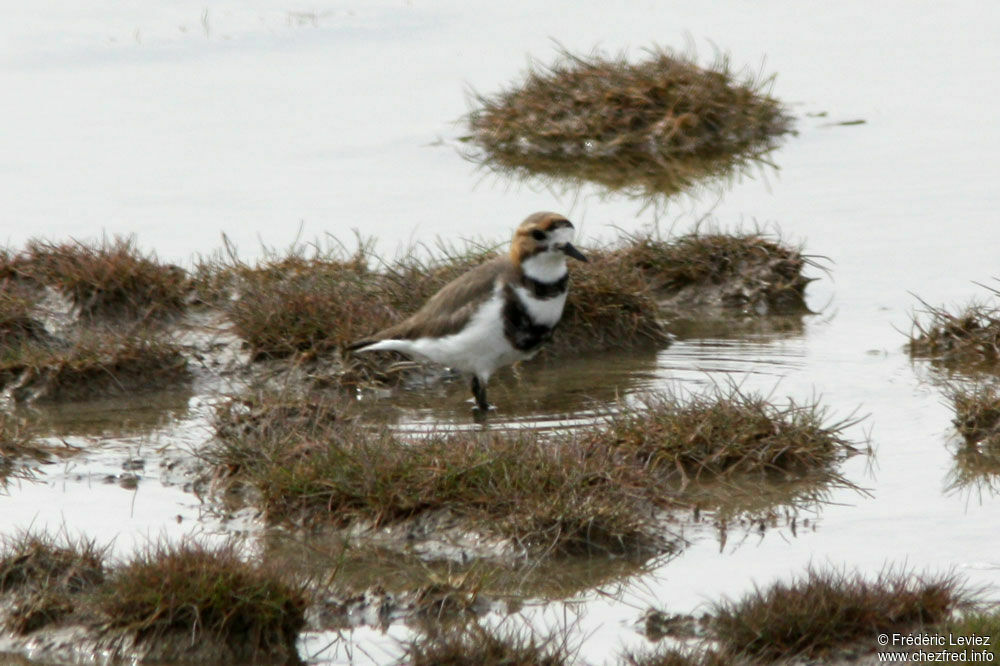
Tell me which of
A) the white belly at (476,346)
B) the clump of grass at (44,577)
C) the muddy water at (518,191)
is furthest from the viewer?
the white belly at (476,346)

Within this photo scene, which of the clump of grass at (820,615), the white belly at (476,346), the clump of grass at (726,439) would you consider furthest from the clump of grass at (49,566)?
the white belly at (476,346)

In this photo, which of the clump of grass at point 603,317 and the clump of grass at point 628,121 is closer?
the clump of grass at point 603,317

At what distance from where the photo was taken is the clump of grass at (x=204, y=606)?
5605 millimetres

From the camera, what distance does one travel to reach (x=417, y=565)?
6.46 metres

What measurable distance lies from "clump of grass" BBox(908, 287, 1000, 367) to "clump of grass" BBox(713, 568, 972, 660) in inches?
152

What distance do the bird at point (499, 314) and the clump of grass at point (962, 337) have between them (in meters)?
2.25

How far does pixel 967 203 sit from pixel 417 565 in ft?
25.3

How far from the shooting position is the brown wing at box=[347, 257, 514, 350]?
8781mm

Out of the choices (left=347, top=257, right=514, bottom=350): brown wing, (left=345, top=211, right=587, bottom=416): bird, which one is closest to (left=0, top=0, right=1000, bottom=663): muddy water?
(left=345, top=211, right=587, bottom=416): bird

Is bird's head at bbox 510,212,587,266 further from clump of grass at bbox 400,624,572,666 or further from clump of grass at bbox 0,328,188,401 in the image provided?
clump of grass at bbox 400,624,572,666

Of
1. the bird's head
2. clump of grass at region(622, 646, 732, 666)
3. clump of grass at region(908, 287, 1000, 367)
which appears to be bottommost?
clump of grass at region(622, 646, 732, 666)

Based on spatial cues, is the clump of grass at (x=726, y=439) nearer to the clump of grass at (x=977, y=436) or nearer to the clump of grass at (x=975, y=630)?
the clump of grass at (x=977, y=436)

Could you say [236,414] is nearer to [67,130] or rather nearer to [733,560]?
[733,560]

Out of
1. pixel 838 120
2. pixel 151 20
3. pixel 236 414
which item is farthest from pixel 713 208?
pixel 151 20
